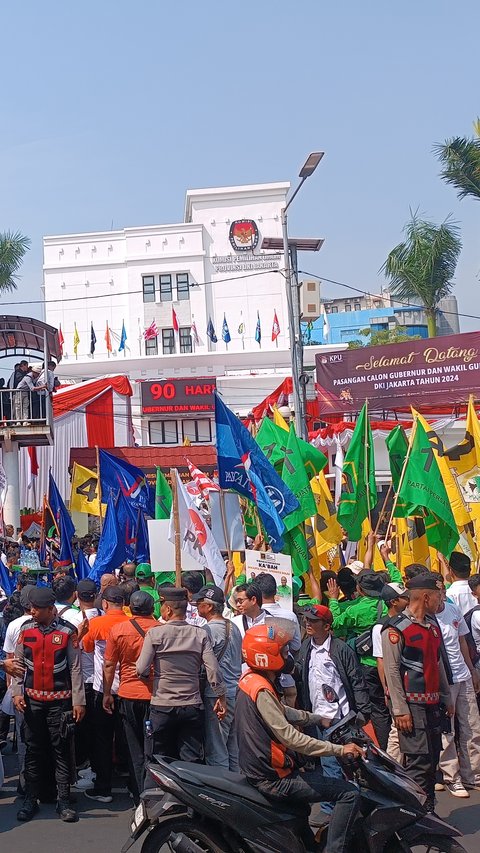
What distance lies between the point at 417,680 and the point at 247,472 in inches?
174

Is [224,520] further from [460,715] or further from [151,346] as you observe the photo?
[151,346]

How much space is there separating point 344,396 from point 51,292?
25380 millimetres

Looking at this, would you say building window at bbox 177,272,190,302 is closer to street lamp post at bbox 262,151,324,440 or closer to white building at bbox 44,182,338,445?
white building at bbox 44,182,338,445

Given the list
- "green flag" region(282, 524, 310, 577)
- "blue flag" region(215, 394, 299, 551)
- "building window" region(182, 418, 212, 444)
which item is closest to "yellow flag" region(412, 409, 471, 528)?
"green flag" region(282, 524, 310, 577)

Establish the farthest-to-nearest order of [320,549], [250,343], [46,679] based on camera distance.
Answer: [250,343]
[320,549]
[46,679]

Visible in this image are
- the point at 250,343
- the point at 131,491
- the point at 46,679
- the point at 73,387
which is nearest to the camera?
the point at 46,679

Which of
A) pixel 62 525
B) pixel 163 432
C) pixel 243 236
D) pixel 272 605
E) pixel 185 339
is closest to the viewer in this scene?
pixel 272 605

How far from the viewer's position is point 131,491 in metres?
15.3

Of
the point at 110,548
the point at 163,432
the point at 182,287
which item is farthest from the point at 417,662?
the point at 182,287

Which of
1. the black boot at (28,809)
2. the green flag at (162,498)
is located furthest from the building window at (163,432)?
the black boot at (28,809)

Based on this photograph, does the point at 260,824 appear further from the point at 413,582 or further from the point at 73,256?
the point at 73,256

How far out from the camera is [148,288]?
177 feet

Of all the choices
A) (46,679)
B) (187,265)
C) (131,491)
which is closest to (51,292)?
(187,265)

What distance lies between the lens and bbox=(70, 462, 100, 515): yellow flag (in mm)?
17891
